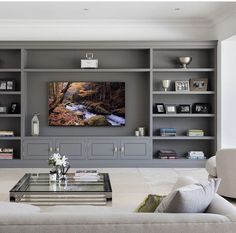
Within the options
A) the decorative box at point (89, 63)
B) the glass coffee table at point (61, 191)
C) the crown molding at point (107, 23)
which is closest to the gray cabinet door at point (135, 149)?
the decorative box at point (89, 63)

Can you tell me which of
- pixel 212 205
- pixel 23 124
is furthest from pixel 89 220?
pixel 23 124

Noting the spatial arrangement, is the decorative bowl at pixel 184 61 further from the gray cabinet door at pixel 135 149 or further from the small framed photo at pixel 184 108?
the gray cabinet door at pixel 135 149

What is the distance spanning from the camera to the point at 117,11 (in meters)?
7.61

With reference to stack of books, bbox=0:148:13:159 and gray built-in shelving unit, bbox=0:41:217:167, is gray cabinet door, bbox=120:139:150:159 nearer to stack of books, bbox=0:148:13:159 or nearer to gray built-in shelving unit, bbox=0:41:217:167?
gray built-in shelving unit, bbox=0:41:217:167

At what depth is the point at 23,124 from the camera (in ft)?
26.7

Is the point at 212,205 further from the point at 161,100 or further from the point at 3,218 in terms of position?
the point at 161,100

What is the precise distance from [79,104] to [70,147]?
83 centimetres

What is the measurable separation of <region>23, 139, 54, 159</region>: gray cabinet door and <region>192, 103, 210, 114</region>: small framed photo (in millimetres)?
2752

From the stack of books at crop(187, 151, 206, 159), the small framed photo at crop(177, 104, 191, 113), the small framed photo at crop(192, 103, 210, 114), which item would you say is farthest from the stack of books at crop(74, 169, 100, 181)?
the small framed photo at crop(192, 103, 210, 114)

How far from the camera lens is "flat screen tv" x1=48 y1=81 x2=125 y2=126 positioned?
8.37 metres

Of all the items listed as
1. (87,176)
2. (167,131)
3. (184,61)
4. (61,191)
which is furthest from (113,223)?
(184,61)

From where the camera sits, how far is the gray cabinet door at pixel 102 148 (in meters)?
8.20

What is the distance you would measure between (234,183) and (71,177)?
6.54 feet

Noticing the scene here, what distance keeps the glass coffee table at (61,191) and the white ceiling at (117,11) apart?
2972 millimetres
